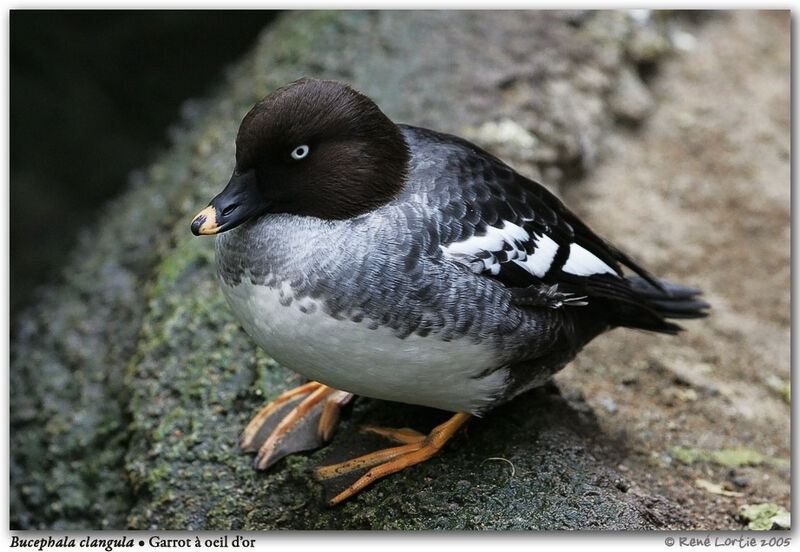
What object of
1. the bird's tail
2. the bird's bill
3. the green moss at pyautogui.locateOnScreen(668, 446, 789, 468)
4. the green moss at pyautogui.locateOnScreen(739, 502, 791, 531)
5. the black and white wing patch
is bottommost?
the green moss at pyautogui.locateOnScreen(739, 502, 791, 531)

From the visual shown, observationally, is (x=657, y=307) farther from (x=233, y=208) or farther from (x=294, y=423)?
(x=233, y=208)

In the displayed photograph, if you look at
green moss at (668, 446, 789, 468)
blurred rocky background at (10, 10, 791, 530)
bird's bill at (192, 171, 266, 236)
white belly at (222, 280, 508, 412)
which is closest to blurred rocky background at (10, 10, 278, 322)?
blurred rocky background at (10, 10, 791, 530)

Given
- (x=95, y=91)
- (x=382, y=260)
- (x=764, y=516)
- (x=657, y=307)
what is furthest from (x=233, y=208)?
(x=95, y=91)

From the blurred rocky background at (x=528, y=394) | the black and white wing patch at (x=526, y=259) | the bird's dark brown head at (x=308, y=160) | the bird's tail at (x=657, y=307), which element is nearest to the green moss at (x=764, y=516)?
the blurred rocky background at (x=528, y=394)

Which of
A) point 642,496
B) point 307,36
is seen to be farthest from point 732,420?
point 307,36

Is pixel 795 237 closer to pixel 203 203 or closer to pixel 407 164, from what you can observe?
pixel 407 164

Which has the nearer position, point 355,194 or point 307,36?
point 355,194

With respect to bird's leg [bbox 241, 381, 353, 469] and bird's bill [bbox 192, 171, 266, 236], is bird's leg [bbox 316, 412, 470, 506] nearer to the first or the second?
bird's leg [bbox 241, 381, 353, 469]
